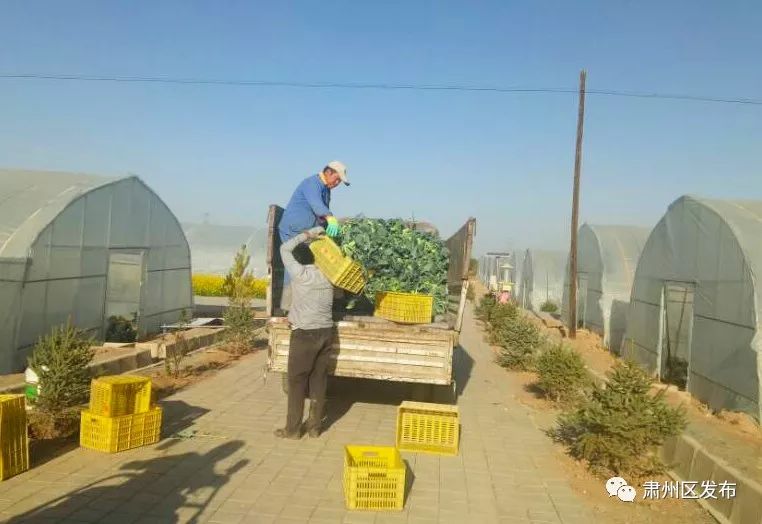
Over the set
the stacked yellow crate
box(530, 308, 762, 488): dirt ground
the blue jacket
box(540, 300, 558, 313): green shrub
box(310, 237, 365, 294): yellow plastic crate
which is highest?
the blue jacket

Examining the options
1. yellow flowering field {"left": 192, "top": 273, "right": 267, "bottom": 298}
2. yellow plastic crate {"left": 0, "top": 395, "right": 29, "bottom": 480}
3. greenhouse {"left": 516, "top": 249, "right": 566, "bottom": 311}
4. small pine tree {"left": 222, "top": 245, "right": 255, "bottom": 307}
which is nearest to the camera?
yellow plastic crate {"left": 0, "top": 395, "right": 29, "bottom": 480}

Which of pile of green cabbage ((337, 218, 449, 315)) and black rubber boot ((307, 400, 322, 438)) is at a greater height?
pile of green cabbage ((337, 218, 449, 315))

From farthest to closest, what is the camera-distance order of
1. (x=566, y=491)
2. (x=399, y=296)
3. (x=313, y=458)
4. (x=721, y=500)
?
(x=399, y=296)
(x=313, y=458)
(x=566, y=491)
(x=721, y=500)

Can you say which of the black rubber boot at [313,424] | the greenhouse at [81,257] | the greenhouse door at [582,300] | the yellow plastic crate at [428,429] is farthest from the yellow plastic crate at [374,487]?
the greenhouse door at [582,300]

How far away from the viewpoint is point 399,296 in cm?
729

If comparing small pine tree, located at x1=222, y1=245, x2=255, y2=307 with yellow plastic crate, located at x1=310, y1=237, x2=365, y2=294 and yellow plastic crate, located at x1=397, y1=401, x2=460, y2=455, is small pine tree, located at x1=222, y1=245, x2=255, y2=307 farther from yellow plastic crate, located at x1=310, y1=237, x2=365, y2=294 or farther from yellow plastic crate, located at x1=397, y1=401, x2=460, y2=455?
yellow plastic crate, located at x1=397, y1=401, x2=460, y2=455

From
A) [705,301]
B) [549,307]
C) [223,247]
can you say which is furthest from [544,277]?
[705,301]

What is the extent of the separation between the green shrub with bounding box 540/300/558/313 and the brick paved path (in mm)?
22088

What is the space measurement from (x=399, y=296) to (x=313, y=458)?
2.18m

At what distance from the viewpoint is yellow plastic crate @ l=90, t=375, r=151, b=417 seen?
593 centimetres

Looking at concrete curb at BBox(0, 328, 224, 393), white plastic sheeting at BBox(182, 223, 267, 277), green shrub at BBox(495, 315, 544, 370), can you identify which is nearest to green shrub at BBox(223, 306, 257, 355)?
concrete curb at BBox(0, 328, 224, 393)

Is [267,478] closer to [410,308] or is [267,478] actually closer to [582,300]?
[410,308]

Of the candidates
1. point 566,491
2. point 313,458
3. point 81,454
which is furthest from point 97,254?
point 566,491

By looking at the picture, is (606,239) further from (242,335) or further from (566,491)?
(566,491)
